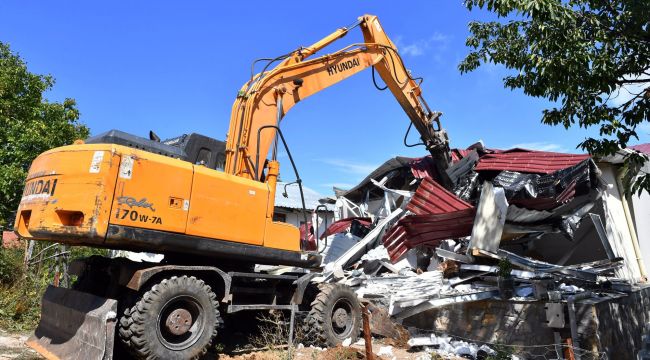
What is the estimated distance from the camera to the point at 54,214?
4875 mm

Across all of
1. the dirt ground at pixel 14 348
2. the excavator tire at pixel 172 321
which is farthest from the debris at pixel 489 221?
the dirt ground at pixel 14 348

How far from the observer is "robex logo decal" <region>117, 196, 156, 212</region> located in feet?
15.6

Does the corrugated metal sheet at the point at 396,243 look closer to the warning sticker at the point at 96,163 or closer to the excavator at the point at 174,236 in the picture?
the excavator at the point at 174,236

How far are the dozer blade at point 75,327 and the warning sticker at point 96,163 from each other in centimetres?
146

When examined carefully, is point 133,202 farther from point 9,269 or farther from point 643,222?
point 643,222

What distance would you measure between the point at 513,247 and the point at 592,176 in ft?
8.09

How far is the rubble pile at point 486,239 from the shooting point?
7.54 m

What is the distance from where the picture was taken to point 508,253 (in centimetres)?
815

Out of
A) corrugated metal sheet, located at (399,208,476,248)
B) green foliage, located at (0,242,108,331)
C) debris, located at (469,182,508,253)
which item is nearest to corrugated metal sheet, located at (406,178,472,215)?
corrugated metal sheet, located at (399,208,476,248)

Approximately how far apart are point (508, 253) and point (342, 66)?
4750 millimetres

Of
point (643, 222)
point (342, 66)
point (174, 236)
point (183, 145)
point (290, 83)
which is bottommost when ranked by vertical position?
point (174, 236)

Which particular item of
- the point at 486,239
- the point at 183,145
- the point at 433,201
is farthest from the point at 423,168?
the point at 183,145

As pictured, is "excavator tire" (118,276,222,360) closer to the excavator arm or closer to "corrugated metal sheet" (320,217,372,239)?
the excavator arm

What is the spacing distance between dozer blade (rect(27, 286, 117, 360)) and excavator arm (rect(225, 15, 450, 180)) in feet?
8.06
